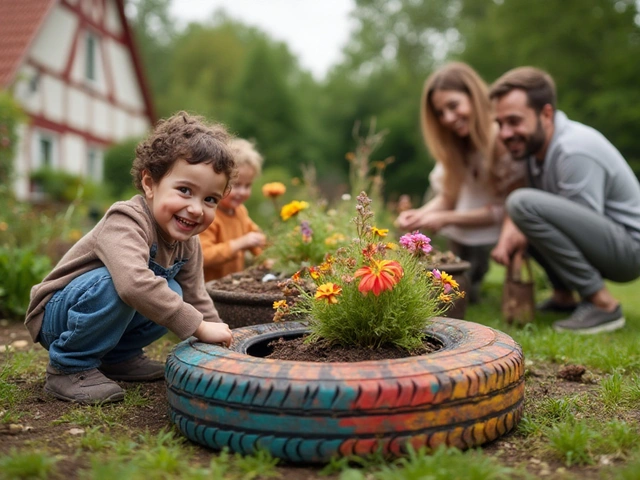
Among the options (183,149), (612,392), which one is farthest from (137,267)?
(612,392)

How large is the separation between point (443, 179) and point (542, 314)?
1335 mm

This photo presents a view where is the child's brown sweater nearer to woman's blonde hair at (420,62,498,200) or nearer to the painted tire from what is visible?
the painted tire

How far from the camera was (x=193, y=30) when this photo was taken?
41.5 meters

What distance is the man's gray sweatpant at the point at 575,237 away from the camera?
4066 mm

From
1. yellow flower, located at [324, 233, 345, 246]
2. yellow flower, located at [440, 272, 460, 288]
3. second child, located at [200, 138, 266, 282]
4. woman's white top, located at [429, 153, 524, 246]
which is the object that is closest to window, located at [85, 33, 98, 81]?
woman's white top, located at [429, 153, 524, 246]

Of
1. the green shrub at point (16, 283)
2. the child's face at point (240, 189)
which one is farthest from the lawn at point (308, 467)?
the child's face at point (240, 189)

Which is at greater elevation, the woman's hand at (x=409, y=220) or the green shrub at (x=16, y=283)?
the woman's hand at (x=409, y=220)

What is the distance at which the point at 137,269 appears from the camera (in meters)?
2.22

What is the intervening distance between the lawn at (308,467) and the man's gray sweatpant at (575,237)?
1.15 m

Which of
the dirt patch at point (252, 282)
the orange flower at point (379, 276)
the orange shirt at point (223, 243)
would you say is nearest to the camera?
the orange flower at point (379, 276)

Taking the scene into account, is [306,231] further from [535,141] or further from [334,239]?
[535,141]

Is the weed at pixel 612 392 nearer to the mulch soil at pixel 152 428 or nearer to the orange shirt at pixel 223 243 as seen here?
the mulch soil at pixel 152 428

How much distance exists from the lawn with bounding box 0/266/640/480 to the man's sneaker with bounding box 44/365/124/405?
5 cm

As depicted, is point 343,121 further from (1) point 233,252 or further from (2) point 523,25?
(1) point 233,252
